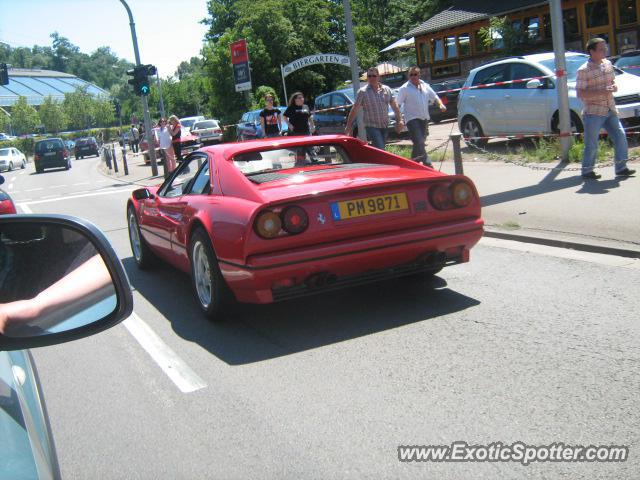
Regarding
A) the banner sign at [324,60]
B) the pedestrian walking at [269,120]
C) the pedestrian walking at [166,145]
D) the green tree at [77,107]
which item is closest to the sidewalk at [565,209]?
the pedestrian walking at [269,120]

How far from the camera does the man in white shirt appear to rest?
11.9 meters

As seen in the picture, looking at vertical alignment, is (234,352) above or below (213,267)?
below

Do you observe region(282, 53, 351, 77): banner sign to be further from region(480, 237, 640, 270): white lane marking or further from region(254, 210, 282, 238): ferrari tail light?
region(254, 210, 282, 238): ferrari tail light

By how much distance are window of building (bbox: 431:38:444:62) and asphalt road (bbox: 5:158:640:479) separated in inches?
1433

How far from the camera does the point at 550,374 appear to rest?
400 cm

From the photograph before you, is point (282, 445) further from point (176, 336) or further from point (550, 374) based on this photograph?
point (176, 336)

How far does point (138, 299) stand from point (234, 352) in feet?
7.26

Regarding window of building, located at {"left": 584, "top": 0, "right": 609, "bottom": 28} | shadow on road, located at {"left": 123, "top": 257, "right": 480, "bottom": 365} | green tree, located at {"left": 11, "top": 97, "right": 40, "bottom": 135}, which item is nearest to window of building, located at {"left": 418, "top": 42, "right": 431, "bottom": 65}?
window of building, located at {"left": 584, "top": 0, "right": 609, "bottom": 28}

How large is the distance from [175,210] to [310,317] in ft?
5.28

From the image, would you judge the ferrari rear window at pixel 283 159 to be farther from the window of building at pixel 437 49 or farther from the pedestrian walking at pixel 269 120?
the window of building at pixel 437 49

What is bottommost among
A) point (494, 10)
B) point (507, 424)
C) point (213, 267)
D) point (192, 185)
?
point (507, 424)

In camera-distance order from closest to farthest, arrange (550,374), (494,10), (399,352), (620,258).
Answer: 1. (550,374)
2. (399,352)
3. (620,258)
4. (494,10)

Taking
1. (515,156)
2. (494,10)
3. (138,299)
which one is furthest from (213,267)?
(494,10)

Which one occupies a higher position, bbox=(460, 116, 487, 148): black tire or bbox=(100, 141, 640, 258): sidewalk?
bbox=(460, 116, 487, 148): black tire
